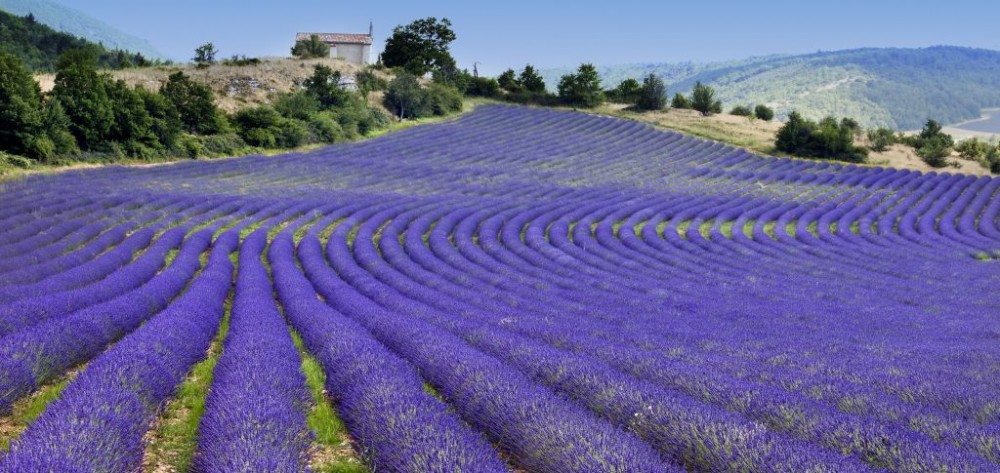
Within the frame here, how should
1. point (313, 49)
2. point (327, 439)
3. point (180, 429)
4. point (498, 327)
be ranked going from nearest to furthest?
point (327, 439), point (180, 429), point (498, 327), point (313, 49)

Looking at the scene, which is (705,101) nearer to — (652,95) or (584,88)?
(652,95)

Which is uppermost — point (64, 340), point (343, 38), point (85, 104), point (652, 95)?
point (343, 38)

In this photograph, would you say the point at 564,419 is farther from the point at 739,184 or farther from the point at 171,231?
the point at 739,184

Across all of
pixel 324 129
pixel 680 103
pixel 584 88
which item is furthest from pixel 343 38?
pixel 680 103

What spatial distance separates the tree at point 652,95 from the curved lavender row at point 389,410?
173 ft

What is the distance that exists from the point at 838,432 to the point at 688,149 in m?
41.7

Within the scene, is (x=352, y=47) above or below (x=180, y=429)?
above

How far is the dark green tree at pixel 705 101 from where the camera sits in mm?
56500

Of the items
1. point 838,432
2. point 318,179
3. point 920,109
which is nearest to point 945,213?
point 318,179

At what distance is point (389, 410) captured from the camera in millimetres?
4656

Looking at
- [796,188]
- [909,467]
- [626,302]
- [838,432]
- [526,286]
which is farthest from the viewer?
[796,188]

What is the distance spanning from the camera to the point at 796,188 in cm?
3369

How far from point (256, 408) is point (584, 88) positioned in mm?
57489

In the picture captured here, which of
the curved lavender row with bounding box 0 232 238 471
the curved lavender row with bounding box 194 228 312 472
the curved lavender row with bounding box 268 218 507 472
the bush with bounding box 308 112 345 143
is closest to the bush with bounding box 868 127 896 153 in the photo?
the bush with bounding box 308 112 345 143
